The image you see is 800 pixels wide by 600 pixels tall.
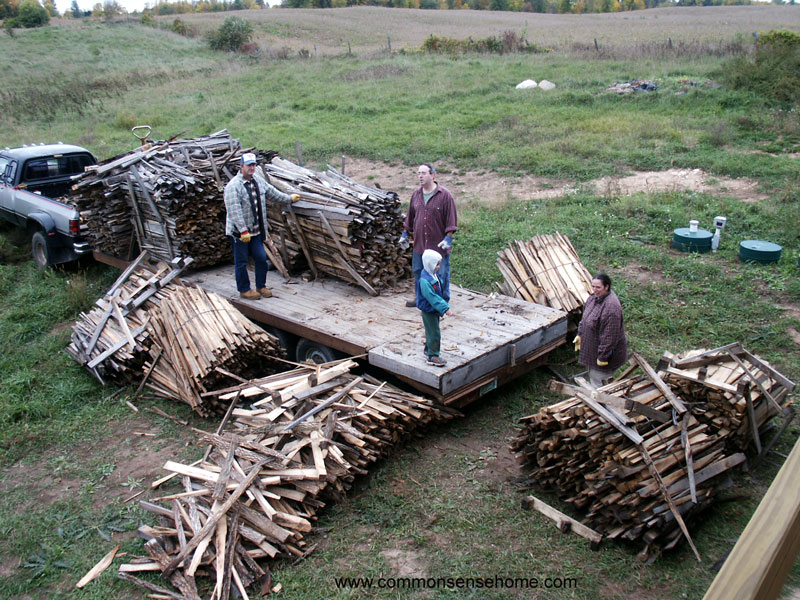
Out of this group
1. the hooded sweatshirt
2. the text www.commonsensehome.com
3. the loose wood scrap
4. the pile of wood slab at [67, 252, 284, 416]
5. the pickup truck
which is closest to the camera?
the text www.commonsensehome.com

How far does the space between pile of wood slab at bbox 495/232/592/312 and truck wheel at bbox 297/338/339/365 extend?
9.21ft

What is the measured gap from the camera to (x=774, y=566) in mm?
1081

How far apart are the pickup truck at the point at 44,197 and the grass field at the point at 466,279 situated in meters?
0.58

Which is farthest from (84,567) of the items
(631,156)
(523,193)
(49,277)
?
(631,156)

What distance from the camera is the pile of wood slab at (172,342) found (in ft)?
26.5

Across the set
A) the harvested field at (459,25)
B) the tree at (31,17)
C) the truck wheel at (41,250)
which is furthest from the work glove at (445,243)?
the tree at (31,17)

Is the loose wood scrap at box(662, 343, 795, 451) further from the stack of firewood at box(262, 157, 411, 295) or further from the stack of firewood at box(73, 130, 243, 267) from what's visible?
the stack of firewood at box(73, 130, 243, 267)

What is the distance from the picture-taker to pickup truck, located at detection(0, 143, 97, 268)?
12.4 meters

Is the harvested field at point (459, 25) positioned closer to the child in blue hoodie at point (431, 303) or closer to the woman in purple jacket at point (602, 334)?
the child in blue hoodie at point (431, 303)

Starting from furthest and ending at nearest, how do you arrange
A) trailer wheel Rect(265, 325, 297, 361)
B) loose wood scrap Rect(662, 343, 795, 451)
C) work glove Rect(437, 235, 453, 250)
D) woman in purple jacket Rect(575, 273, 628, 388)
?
1. trailer wheel Rect(265, 325, 297, 361)
2. work glove Rect(437, 235, 453, 250)
3. woman in purple jacket Rect(575, 273, 628, 388)
4. loose wood scrap Rect(662, 343, 795, 451)

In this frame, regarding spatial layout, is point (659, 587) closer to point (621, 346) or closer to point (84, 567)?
point (621, 346)

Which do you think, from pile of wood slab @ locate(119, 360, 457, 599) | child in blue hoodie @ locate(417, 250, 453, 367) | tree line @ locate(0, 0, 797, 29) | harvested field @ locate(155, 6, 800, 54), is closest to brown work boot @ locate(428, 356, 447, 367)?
child in blue hoodie @ locate(417, 250, 453, 367)

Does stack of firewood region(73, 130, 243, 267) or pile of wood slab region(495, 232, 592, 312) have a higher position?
stack of firewood region(73, 130, 243, 267)

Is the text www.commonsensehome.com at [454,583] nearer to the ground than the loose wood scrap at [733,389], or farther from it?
nearer to the ground
